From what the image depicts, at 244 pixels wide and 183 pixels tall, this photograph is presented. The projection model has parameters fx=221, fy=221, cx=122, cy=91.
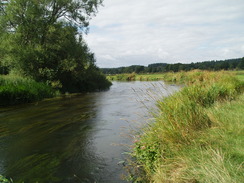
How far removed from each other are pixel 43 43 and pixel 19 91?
10158 mm

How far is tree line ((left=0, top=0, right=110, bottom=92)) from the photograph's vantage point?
2175 centimetres

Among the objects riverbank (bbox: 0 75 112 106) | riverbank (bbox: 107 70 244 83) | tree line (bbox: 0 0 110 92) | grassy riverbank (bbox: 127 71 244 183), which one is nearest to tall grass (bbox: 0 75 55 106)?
riverbank (bbox: 0 75 112 106)

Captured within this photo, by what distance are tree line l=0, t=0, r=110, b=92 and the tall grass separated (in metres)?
3.05

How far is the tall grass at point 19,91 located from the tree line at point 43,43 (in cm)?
305

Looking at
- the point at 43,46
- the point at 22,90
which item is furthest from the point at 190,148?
the point at 43,46

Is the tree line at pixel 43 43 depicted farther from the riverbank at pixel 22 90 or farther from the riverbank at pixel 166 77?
the riverbank at pixel 166 77

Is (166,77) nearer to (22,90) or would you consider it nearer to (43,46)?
(43,46)

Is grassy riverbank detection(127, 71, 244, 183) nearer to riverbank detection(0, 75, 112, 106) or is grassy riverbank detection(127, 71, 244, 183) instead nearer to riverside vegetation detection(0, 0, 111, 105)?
riverbank detection(0, 75, 112, 106)

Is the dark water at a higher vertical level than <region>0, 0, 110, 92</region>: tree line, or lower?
lower

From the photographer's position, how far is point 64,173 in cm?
516

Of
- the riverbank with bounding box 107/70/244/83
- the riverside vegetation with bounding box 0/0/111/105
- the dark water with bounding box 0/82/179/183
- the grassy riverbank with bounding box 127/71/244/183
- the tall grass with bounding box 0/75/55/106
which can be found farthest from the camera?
the riverbank with bounding box 107/70/244/83

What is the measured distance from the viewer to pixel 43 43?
79.7ft

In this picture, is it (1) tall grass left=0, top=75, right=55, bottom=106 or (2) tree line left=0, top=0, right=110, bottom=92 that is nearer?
(1) tall grass left=0, top=75, right=55, bottom=106

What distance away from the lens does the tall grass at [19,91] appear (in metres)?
14.8
